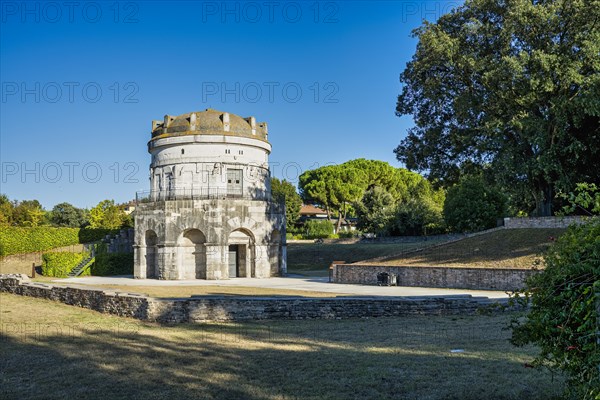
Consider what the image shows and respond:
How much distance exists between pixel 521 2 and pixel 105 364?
2706cm

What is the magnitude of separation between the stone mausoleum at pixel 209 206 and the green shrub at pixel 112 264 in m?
5.05

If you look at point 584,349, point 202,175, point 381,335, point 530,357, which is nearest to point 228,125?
point 202,175

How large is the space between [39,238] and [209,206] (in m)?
21.5

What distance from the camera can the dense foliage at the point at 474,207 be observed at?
52.1 meters

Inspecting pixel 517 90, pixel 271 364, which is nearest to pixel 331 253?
pixel 517 90

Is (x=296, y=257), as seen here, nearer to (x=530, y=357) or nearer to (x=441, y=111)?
(x=441, y=111)

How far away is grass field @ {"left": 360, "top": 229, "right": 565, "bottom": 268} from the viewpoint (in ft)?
89.6

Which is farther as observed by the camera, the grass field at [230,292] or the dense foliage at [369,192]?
the dense foliage at [369,192]

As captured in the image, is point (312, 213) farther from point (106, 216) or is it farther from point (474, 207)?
point (474, 207)

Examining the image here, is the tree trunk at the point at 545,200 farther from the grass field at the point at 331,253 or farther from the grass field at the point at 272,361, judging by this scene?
the grass field at the point at 272,361

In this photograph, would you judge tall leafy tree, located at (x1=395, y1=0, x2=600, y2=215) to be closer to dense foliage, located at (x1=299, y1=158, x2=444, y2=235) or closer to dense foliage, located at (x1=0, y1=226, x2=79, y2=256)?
dense foliage, located at (x1=299, y1=158, x2=444, y2=235)

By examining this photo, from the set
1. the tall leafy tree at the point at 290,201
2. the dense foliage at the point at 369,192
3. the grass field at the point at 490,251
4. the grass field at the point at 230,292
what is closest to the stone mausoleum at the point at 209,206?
the grass field at the point at 490,251

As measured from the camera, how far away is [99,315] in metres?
19.7

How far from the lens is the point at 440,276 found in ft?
89.1
